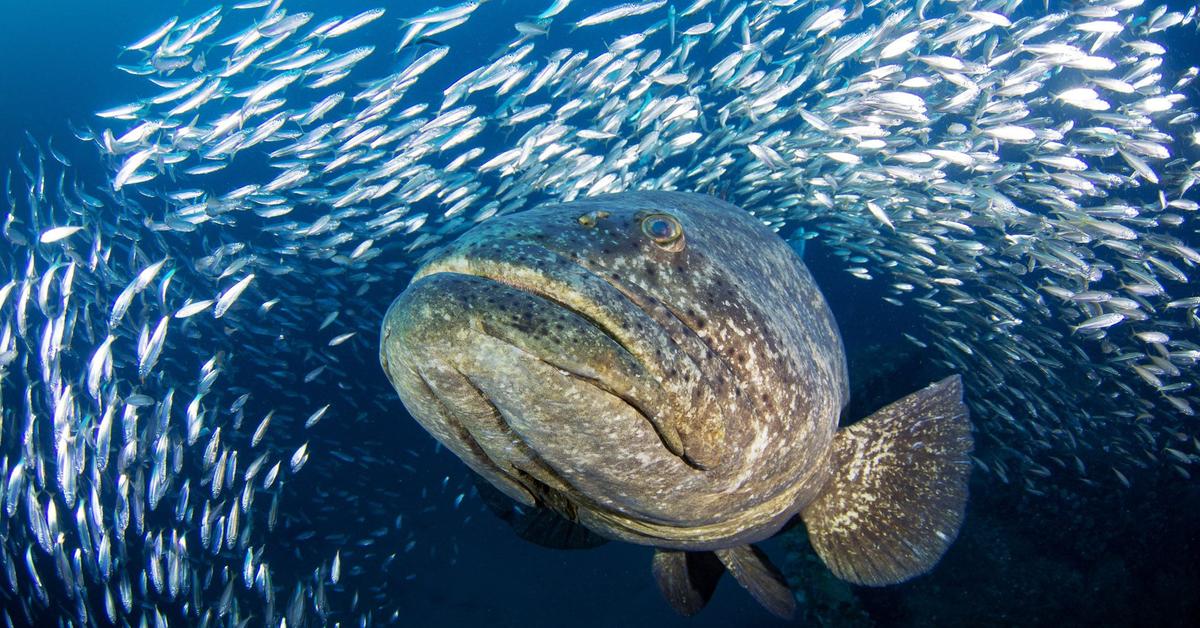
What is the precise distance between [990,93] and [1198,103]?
886 cm

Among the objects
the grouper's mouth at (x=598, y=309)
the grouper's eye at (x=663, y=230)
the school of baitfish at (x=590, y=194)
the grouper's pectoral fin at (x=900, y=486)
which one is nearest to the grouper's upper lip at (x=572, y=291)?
the grouper's mouth at (x=598, y=309)

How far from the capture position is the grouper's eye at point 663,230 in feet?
6.71

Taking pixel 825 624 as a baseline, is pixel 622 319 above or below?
above

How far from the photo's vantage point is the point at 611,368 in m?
1.63

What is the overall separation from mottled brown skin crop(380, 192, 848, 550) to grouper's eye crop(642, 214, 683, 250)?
0.02 meters

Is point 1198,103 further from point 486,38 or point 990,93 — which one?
point 486,38

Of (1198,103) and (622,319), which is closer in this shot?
(622,319)

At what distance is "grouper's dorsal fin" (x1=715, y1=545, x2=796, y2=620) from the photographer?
148 inches

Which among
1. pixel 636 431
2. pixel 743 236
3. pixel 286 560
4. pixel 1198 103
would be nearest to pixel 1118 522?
pixel 1198 103

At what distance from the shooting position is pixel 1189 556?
10.6 metres

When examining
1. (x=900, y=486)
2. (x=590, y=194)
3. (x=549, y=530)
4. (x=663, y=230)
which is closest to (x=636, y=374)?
(x=663, y=230)

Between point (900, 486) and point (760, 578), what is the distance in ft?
3.90

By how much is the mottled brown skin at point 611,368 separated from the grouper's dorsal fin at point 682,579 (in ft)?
4.80

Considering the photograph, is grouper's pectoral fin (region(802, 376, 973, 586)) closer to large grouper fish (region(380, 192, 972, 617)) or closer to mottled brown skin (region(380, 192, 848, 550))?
large grouper fish (region(380, 192, 972, 617))
